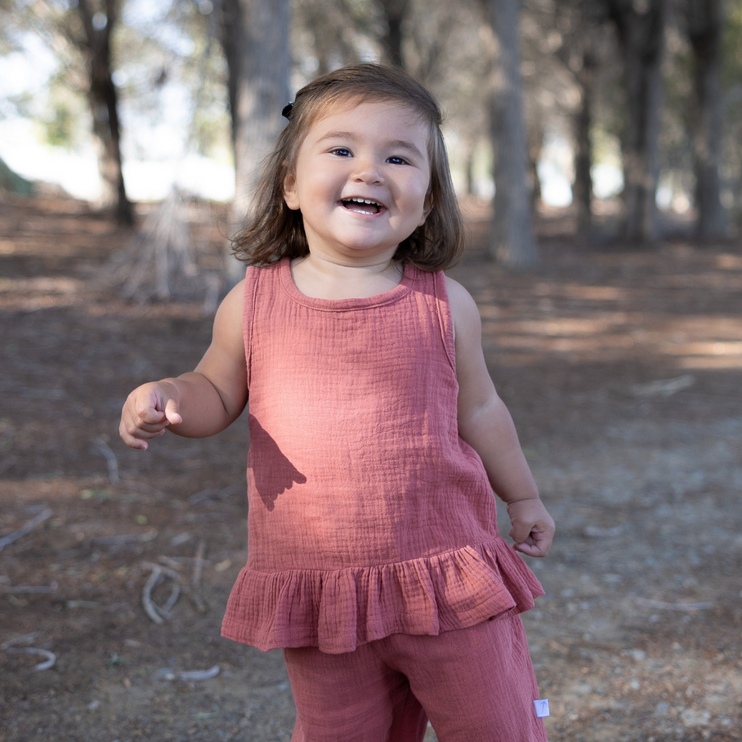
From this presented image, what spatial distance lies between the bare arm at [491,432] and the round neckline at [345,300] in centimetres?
11

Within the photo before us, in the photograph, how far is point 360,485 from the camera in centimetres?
139

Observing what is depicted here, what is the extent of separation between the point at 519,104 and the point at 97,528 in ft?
29.9

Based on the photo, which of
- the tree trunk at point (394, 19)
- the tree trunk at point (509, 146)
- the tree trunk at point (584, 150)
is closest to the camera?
the tree trunk at point (509, 146)

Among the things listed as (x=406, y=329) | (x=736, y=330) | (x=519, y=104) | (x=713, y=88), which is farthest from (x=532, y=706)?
(x=713, y=88)

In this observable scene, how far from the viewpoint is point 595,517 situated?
3.41 meters

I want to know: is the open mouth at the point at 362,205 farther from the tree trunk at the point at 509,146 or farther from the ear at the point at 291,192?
the tree trunk at the point at 509,146

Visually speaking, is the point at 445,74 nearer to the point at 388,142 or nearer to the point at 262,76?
the point at 262,76

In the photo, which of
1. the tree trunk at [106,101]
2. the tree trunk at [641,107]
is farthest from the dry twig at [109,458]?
the tree trunk at [641,107]

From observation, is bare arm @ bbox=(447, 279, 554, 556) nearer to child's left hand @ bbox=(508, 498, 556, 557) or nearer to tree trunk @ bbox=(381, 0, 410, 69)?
child's left hand @ bbox=(508, 498, 556, 557)

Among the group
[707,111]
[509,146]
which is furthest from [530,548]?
[707,111]

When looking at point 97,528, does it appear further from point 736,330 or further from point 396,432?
point 736,330

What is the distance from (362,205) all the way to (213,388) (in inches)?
18.0

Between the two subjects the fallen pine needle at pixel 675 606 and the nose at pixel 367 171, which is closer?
the nose at pixel 367 171

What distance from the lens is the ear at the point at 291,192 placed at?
5.18 feet
